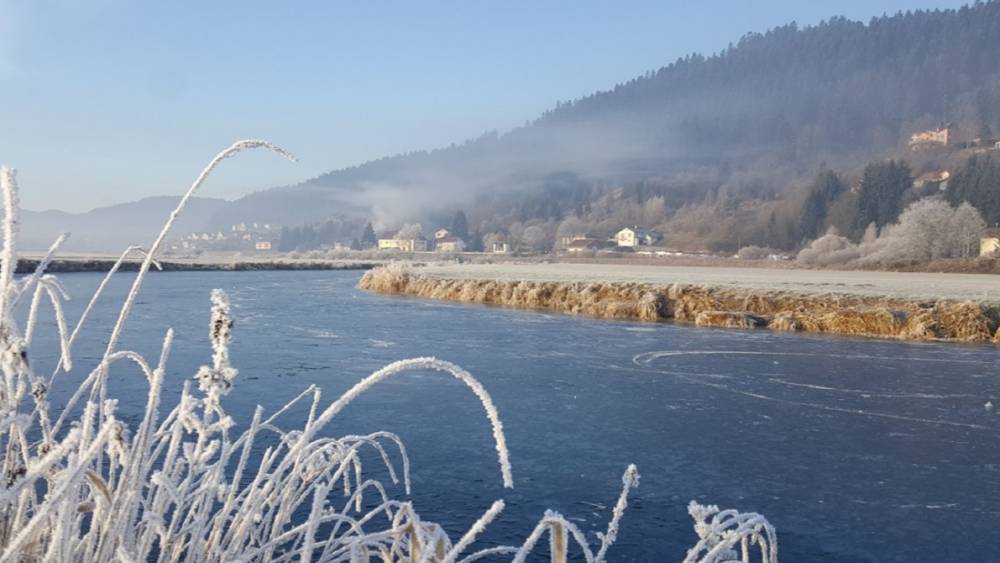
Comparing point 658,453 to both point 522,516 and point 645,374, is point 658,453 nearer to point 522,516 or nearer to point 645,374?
point 522,516

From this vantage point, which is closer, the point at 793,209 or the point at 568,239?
the point at 793,209

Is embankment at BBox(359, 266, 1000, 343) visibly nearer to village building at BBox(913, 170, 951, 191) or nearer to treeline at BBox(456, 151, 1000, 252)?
treeline at BBox(456, 151, 1000, 252)

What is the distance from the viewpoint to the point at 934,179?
138 m

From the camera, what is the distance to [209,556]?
9.45 ft

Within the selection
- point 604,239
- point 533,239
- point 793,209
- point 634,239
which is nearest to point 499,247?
point 533,239

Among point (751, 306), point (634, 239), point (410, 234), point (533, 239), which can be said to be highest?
point (410, 234)

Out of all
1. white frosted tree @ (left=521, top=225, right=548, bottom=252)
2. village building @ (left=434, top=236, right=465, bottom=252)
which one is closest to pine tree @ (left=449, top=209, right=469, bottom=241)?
village building @ (left=434, top=236, right=465, bottom=252)

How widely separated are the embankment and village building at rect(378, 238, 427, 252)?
143356 mm

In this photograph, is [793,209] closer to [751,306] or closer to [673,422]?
[751,306]

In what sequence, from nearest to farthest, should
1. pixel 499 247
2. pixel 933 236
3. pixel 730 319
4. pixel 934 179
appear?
pixel 730 319, pixel 933 236, pixel 934 179, pixel 499 247

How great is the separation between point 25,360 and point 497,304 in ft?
108

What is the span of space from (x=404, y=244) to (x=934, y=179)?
369ft

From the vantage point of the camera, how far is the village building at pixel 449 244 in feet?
580

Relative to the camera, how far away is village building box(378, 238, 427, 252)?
597 feet
